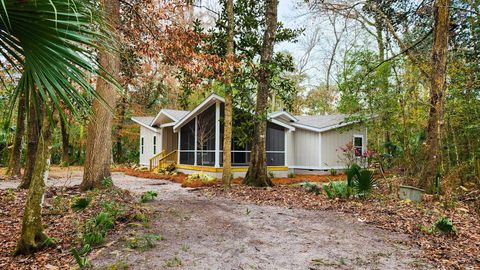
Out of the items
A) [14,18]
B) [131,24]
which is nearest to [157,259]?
[14,18]

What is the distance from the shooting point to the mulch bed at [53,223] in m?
3.75

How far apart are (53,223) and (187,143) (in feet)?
41.1

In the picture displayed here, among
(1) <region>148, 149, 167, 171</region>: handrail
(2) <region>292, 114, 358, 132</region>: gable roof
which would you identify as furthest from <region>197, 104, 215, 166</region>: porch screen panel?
(2) <region>292, 114, 358, 132</region>: gable roof

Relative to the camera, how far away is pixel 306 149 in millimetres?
17062

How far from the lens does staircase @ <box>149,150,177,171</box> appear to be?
59.1ft

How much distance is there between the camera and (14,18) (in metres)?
1.65

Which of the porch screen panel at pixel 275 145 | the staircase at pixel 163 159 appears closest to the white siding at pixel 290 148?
the porch screen panel at pixel 275 145

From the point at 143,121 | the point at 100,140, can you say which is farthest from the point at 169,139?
the point at 100,140

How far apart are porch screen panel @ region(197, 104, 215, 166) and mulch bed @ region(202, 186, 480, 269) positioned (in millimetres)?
5768

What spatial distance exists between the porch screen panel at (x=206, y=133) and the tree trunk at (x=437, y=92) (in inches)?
387

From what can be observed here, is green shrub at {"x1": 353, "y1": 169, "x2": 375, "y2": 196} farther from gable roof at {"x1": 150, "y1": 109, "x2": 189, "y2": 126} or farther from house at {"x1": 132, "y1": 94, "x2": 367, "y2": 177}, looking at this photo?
gable roof at {"x1": 150, "y1": 109, "x2": 189, "y2": 126}

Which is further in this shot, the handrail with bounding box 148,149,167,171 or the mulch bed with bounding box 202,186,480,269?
the handrail with bounding box 148,149,167,171

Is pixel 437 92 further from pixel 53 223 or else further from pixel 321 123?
pixel 321 123

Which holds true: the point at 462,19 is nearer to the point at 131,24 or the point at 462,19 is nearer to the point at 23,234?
the point at 131,24
